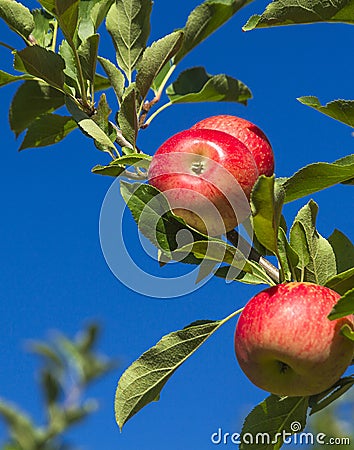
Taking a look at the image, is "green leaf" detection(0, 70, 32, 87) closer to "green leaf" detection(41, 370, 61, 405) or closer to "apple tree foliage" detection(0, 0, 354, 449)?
"apple tree foliage" detection(0, 0, 354, 449)

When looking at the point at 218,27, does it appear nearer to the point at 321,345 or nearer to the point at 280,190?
the point at 280,190

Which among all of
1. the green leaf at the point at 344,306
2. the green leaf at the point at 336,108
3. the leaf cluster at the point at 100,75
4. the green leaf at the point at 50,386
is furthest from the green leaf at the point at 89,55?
the green leaf at the point at 50,386

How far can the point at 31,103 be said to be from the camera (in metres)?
1.66

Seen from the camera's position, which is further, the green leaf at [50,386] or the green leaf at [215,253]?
the green leaf at [50,386]

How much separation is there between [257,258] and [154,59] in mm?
448

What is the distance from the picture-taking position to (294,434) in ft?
4.42

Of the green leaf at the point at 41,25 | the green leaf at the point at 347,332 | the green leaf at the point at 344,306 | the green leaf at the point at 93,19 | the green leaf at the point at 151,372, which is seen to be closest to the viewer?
the green leaf at the point at 344,306

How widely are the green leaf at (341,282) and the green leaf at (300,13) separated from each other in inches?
16.6

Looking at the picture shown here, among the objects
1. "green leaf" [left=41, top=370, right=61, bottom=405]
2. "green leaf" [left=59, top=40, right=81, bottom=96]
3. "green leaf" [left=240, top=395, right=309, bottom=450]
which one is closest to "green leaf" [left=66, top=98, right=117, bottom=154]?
"green leaf" [left=59, top=40, right=81, bottom=96]

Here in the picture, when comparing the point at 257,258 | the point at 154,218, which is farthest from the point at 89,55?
the point at 257,258

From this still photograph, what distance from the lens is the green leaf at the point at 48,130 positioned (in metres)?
1.66

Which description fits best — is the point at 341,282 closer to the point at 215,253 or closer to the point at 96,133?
the point at 215,253

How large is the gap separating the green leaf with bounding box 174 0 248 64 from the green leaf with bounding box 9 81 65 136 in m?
0.31

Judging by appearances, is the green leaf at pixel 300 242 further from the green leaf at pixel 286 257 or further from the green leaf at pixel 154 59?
the green leaf at pixel 154 59
